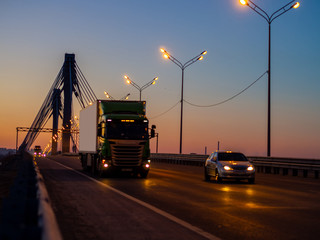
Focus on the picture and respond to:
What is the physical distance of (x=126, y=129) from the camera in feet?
83.6

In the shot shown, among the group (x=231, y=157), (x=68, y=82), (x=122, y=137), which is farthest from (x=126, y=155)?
(x=68, y=82)

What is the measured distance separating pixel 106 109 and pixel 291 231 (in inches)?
700

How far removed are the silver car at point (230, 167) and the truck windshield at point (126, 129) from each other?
3.54 metres

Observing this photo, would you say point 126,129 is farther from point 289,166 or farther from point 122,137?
point 289,166

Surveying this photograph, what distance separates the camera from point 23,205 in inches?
161

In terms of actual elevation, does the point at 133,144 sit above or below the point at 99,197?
above

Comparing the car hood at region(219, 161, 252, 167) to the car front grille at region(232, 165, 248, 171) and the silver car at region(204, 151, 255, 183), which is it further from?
the car front grille at region(232, 165, 248, 171)

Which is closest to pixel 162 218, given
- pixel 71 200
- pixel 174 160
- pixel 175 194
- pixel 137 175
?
pixel 71 200

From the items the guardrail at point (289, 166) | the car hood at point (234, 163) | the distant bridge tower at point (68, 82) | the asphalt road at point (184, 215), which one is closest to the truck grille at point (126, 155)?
the car hood at point (234, 163)

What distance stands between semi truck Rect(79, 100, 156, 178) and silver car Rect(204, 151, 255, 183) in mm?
3397

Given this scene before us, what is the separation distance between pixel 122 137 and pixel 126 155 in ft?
2.84

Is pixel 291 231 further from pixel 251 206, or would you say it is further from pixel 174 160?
pixel 174 160

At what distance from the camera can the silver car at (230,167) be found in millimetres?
22828

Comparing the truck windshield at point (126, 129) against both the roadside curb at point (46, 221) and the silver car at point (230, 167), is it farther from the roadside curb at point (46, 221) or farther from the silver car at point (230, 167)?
the roadside curb at point (46, 221)
